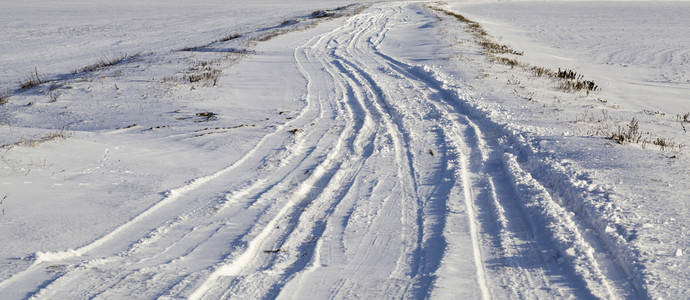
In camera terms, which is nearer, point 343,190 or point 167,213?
point 167,213

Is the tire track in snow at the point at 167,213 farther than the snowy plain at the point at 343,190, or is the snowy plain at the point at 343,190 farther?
the tire track in snow at the point at 167,213

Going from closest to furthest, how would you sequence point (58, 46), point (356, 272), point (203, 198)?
point (356, 272), point (203, 198), point (58, 46)

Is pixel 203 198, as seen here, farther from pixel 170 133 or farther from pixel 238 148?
→ pixel 170 133

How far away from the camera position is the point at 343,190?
18.3 ft

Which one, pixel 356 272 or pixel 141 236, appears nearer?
pixel 356 272

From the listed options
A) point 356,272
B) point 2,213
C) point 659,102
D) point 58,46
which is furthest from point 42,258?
point 58,46

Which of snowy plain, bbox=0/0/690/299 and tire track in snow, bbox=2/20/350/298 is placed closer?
snowy plain, bbox=0/0/690/299

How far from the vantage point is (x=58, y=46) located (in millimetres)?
25500

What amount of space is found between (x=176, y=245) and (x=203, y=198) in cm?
112

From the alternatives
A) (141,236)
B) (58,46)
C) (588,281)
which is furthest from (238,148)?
(58,46)

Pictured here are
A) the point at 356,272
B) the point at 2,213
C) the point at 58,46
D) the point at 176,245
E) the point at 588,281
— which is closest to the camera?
the point at 588,281

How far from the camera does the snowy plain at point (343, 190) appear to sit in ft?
12.3

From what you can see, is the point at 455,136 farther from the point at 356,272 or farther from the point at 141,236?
the point at 141,236

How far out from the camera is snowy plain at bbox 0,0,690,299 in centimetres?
Result: 375
